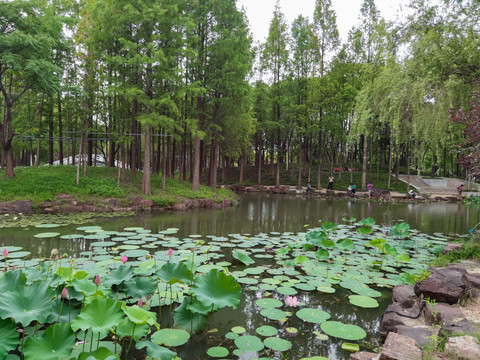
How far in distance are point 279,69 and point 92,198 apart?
64.4ft

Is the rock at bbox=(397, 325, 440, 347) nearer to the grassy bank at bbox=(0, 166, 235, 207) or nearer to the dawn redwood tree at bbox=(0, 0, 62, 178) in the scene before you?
the grassy bank at bbox=(0, 166, 235, 207)

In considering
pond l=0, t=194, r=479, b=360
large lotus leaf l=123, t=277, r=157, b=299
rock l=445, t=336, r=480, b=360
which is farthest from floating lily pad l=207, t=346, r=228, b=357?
rock l=445, t=336, r=480, b=360

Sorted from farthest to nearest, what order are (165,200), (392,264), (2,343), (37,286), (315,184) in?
(315,184) < (165,200) < (392,264) < (37,286) < (2,343)

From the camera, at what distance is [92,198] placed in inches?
449

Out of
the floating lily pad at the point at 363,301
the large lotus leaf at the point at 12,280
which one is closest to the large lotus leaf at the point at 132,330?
the large lotus leaf at the point at 12,280

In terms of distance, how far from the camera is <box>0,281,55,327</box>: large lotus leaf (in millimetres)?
1865

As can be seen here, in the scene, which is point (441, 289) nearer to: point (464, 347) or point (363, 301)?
point (363, 301)

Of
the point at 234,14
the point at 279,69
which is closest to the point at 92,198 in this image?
the point at 234,14

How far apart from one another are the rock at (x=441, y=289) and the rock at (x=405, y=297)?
11 centimetres

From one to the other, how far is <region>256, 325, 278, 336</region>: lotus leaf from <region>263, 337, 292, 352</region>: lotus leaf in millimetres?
68

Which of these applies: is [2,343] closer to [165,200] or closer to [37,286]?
[37,286]

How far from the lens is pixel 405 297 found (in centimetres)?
350

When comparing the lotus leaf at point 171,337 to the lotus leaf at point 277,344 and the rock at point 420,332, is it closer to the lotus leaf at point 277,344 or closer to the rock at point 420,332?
the lotus leaf at point 277,344

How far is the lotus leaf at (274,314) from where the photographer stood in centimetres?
308
